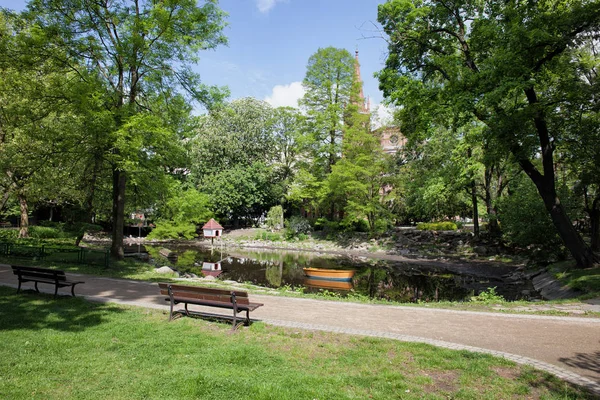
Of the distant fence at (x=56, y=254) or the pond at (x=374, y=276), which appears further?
the pond at (x=374, y=276)

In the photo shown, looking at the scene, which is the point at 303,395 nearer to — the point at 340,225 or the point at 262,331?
the point at 262,331

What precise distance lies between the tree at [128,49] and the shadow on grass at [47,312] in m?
5.49

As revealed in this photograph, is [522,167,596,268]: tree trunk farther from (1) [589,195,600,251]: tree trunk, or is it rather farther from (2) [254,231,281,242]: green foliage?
(2) [254,231,281,242]: green foliage

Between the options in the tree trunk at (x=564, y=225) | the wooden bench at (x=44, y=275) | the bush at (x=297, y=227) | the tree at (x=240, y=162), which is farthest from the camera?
the tree at (x=240, y=162)

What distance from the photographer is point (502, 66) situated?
12.5m

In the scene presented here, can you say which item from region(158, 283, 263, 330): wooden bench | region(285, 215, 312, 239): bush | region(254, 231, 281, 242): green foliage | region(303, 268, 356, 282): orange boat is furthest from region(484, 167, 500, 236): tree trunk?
region(158, 283, 263, 330): wooden bench

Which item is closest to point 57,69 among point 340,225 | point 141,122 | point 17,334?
point 141,122

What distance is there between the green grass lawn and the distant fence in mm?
9043

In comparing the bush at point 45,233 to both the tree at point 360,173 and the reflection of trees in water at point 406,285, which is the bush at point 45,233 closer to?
the tree at point 360,173

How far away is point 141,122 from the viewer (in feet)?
41.7

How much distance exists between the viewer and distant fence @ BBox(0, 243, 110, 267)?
1501 cm

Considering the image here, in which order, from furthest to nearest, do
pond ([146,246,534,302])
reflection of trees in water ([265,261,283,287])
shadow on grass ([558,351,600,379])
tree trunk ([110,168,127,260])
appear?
1. reflection of trees in water ([265,261,283,287])
2. tree trunk ([110,168,127,260])
3. pond ([146,246,534,302])
4. shadow on grass ([558,351,600,379])

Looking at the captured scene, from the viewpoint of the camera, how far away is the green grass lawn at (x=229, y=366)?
4102mm

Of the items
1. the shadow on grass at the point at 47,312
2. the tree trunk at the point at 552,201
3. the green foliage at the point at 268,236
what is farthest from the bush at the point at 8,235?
the tree trunk at the point at 552,201
